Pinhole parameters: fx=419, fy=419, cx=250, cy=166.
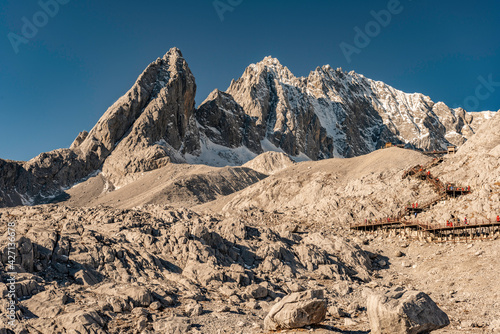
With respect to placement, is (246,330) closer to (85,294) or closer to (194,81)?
(85,294)

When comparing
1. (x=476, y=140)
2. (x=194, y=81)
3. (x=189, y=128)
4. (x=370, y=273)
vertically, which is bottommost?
(x=370, y=273)

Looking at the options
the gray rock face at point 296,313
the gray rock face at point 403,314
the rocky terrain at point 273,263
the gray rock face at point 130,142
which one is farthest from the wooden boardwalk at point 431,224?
the gray rock face at point 130,142

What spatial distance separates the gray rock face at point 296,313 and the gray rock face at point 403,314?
235cm

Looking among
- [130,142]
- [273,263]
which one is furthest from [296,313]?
[130,142]

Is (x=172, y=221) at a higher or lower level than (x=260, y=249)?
higher

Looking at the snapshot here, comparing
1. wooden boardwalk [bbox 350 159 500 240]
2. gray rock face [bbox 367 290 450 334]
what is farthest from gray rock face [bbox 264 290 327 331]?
wooden boardwalk [bbox 350 159 500 240]

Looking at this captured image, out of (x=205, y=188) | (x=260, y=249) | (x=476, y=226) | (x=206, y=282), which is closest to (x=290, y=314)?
(x=206, y=282)

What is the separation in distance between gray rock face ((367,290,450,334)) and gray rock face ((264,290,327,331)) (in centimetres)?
235

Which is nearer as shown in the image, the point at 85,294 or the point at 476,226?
the point at 85,294

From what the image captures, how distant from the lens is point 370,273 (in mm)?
34125

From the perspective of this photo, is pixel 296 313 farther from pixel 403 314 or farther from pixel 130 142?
pixel 130 142

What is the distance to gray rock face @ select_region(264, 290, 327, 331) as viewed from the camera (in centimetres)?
1692

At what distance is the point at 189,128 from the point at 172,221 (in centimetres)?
15278

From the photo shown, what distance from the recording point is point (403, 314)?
14.7 m
